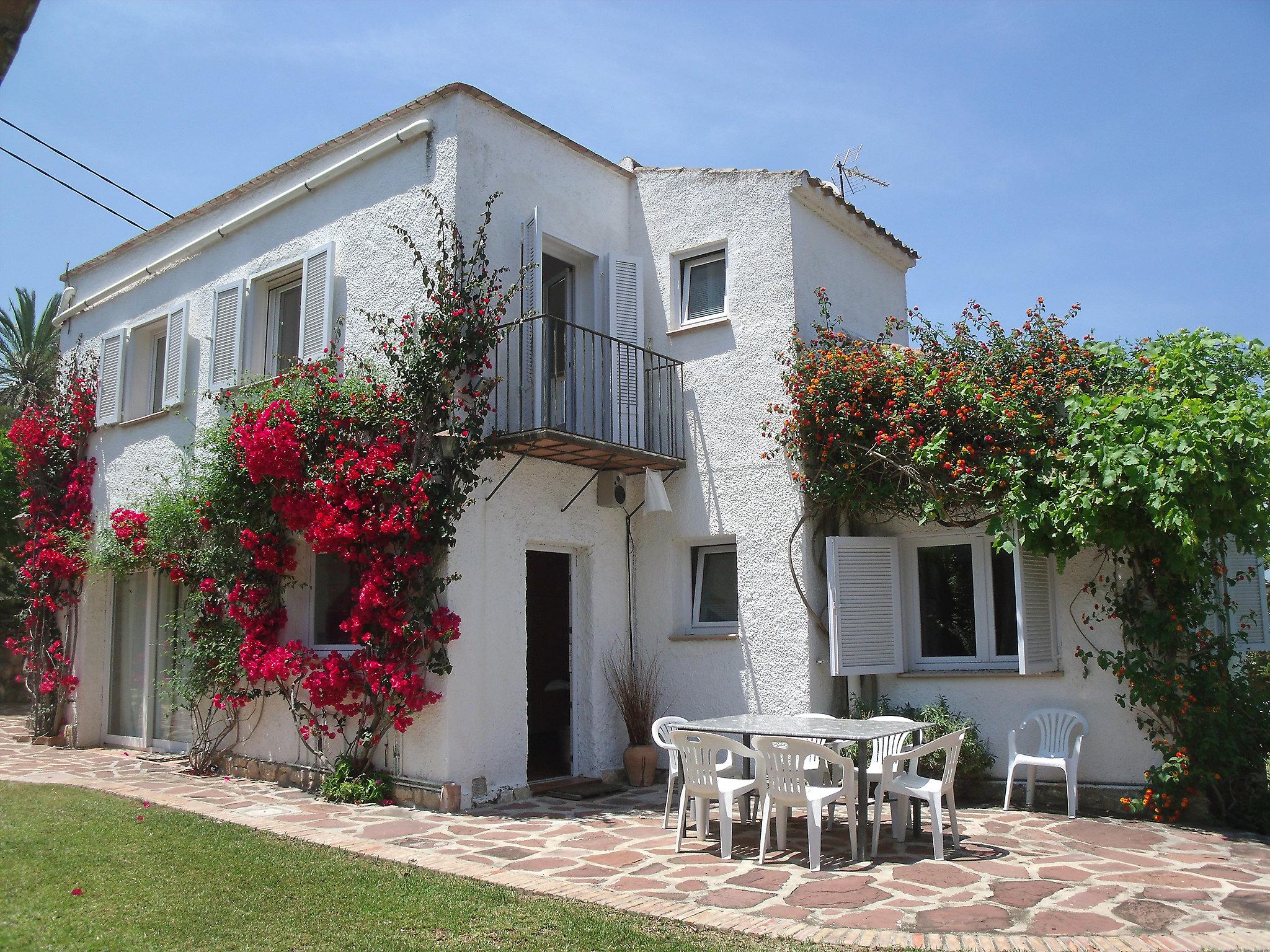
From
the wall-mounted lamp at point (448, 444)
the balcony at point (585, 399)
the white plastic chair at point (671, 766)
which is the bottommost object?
the white plastic chair at point (671, 766)

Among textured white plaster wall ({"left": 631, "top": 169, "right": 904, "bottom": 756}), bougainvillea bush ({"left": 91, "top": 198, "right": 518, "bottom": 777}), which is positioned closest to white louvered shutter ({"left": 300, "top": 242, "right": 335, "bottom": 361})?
bougainvillea bush ({"left": 91, "top": 198, "right": 518, "bottom": 777})

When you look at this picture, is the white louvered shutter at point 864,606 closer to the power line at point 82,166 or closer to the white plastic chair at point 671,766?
the white plastic chair at point 671,766

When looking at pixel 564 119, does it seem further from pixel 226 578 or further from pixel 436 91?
pixel 226 578

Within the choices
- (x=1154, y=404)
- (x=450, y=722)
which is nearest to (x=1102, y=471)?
(x=1154, y=404)

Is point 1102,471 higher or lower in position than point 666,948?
higher

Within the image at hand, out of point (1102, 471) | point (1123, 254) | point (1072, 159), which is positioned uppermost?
point (1072, 159)

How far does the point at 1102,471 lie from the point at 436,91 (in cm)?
716

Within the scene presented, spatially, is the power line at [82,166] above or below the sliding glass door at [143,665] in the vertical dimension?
above

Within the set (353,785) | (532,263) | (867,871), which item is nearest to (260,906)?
(353,785)

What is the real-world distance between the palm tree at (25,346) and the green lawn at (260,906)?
1640cm

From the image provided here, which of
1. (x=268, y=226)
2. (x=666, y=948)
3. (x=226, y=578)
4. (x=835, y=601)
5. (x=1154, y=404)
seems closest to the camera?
(x=666, y=948)

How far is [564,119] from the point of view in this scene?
35.1ft

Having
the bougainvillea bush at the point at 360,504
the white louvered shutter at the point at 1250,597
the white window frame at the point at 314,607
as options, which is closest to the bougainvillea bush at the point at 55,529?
the bougainvillea bush at the point at 360,504

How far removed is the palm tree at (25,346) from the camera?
2048 centimetres
